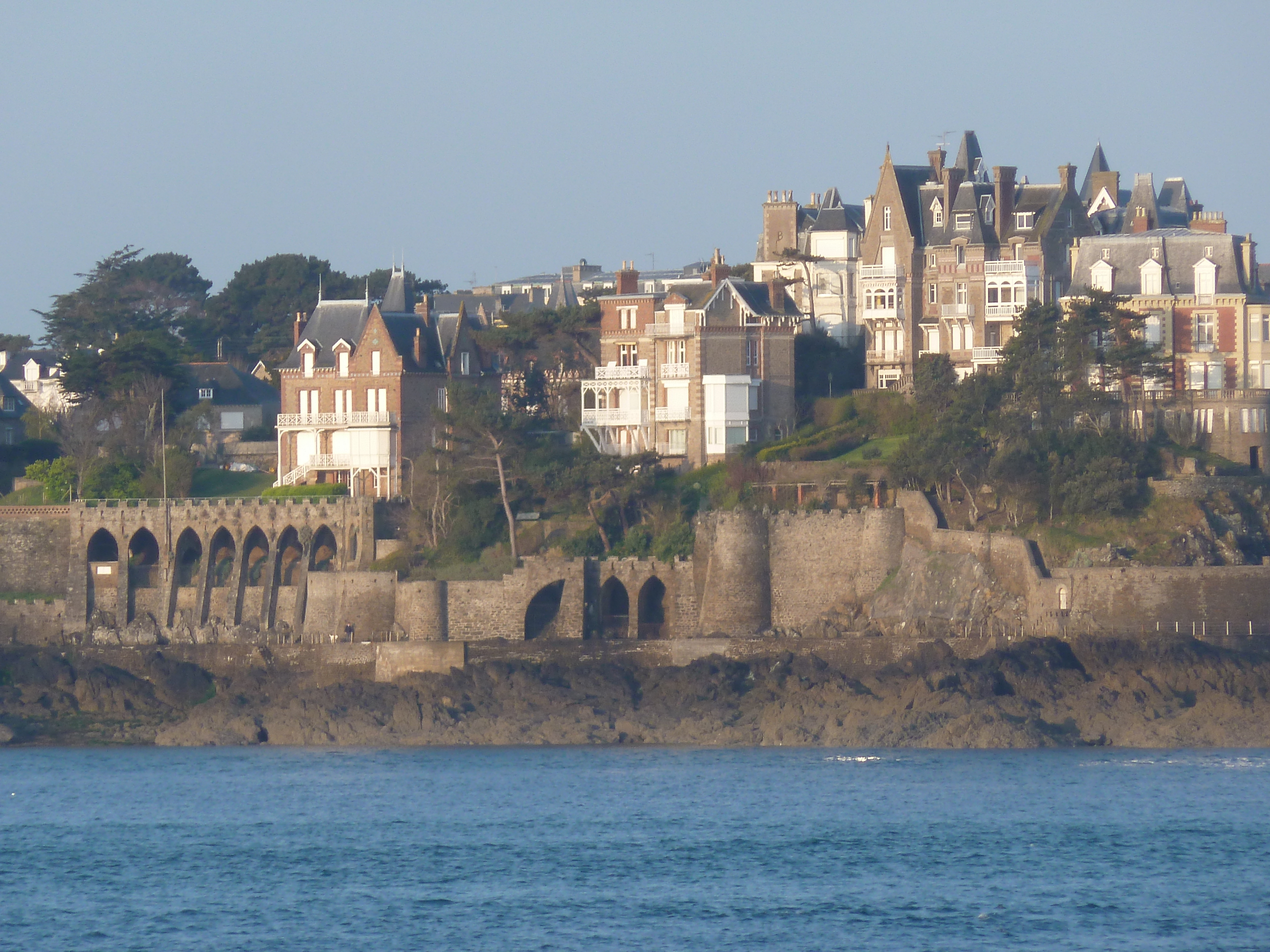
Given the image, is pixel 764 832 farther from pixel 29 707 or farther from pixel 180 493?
pixel 180 493

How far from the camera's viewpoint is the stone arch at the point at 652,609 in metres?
59.1

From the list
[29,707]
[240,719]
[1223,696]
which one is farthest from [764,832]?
[29,707]

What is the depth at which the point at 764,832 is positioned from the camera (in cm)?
4475

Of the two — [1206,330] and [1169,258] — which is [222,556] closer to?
[1169,258]

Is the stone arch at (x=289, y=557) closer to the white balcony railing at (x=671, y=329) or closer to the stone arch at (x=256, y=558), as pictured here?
the stone arch at (x=256, y=558)

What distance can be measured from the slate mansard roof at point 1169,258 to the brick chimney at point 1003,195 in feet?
12.1

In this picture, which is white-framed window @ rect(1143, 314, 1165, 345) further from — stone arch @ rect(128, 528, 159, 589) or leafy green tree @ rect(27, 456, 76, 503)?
leafy green tree @ rect(27, 456, 76, 503)

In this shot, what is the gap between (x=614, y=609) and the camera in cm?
5981

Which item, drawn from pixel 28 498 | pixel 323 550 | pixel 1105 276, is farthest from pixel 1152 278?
pixel 28 498

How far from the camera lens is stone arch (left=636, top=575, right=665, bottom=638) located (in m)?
59.1

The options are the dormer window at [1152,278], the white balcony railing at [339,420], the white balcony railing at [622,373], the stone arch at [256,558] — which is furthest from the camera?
the white balcony railing at [339,420]

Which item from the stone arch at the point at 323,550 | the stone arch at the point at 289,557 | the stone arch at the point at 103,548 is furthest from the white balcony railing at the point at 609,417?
the stone arch at the point at 103,548

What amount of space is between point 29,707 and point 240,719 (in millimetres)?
6007

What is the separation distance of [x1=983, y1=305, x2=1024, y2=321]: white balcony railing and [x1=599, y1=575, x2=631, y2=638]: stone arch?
14.4m
